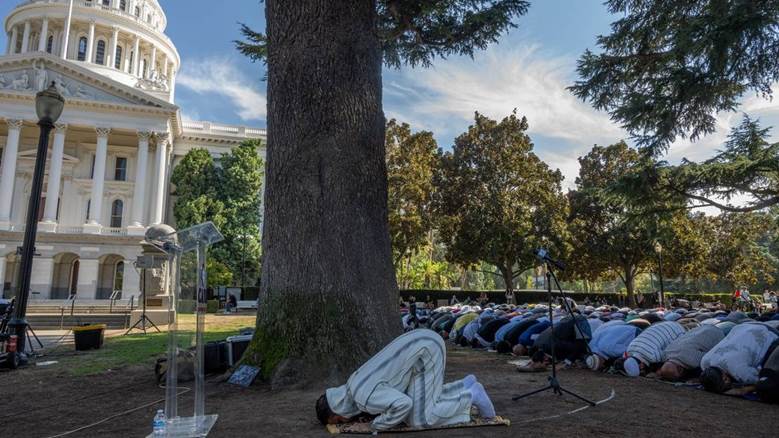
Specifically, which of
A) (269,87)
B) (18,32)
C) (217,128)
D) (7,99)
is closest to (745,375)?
(269,87)

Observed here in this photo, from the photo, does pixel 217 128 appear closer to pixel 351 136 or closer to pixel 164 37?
pixel 164 37

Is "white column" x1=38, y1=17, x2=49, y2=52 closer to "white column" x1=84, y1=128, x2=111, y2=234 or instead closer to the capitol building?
the capitol building

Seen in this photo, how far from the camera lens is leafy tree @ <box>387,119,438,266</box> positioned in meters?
26.1

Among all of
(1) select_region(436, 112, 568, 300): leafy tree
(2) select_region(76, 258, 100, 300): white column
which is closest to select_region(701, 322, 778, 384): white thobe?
(1) select_region(436, 112, 568, 300): leafy tree

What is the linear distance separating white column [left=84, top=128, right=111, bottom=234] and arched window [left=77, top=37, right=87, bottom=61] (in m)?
17.9

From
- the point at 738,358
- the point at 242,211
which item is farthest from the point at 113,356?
the point at 242,211

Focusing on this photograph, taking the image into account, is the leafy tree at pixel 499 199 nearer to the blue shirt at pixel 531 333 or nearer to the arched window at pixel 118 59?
the blue shirt at pixel 531 333

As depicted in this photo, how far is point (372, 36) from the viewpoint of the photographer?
6488 mm

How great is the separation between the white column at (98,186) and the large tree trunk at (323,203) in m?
34.7

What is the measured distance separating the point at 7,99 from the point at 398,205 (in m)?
30.0

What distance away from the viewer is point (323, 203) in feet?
19.0

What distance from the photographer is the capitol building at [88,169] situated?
33.6 m

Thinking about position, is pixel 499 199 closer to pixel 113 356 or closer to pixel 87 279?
pixel 113 356

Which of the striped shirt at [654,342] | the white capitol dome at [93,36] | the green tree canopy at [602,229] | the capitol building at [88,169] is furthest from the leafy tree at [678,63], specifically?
the white capitol dome at [93,36]
